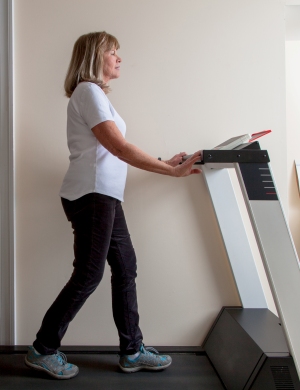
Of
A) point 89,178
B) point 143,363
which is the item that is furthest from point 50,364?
point 89,178

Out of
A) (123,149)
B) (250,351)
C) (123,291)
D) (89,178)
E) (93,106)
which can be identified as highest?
(93,106)

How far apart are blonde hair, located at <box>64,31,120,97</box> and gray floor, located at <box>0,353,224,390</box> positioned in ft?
4.13

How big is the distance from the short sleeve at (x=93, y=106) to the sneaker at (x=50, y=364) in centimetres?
101

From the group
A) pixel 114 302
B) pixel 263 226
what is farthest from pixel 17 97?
pixel 263 226

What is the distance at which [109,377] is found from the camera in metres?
1.96

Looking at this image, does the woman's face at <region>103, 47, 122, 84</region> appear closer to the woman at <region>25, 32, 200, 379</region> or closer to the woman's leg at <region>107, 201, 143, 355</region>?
the woman at <region>25, 32, 200, 379</region>

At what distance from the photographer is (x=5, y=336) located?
2.32m

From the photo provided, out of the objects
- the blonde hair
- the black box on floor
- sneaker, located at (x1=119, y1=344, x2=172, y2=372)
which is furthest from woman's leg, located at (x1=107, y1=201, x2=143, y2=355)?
the blonde hair

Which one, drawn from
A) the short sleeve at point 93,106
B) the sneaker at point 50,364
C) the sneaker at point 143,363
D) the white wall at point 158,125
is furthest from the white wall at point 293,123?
the sneaker at point 50,364

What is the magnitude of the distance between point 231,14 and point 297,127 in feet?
3.55

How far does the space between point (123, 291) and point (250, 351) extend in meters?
0.61

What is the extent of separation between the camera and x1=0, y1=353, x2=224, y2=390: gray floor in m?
1.86

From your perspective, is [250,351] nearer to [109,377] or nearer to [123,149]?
[109,377]

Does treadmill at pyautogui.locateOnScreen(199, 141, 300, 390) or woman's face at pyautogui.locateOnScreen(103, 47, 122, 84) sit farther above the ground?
woman's face at pyautogui.locateOnScreen(103, 47, 122, 84)
